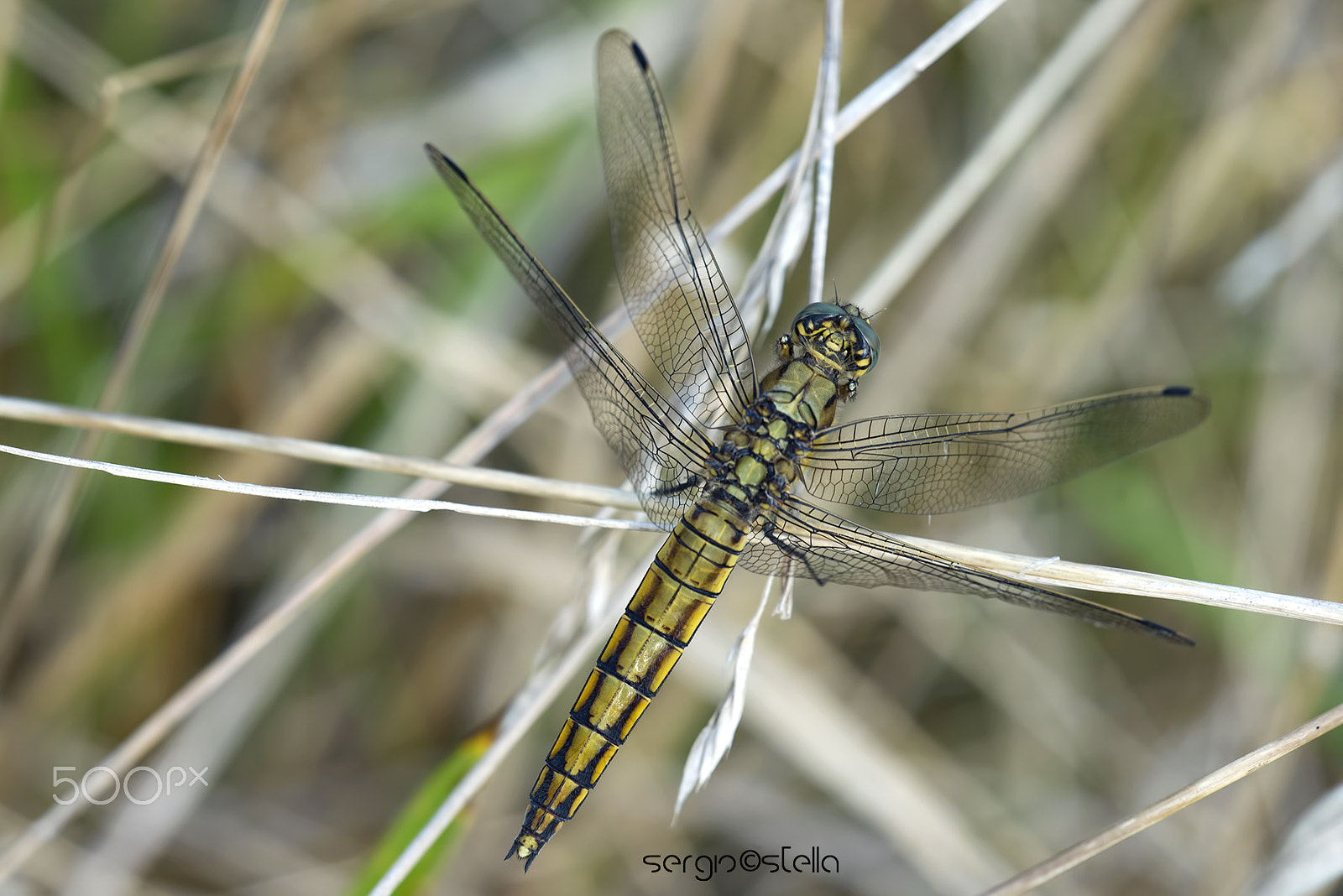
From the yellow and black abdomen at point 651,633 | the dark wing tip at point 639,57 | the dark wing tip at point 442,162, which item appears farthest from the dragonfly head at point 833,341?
the dark wing tip at point 442,162

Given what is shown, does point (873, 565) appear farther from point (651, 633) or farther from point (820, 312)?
point (820, 312)

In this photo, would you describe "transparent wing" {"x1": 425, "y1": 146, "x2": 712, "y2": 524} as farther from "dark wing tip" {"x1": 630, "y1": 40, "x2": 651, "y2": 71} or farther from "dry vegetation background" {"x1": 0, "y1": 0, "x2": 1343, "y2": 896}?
"dry vegetation background" {"x1": 0, "y1": 0, "x2": 1343, "y2": 896}

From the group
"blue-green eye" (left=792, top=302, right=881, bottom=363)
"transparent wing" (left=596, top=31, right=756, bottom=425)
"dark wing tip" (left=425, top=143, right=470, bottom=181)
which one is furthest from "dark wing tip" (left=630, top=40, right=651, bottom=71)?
"blue-green eye" (left=792, top=302, right=881, bottom=363)

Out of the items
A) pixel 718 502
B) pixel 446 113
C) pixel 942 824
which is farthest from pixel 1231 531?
pixel 446 113

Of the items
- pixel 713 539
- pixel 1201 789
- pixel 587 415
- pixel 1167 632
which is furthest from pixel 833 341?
pixel 1201 789

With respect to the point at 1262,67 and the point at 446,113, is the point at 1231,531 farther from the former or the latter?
the point at 446,113

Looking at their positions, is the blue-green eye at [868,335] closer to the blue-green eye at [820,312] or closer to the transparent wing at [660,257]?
the blue-green eye at [820,312]
